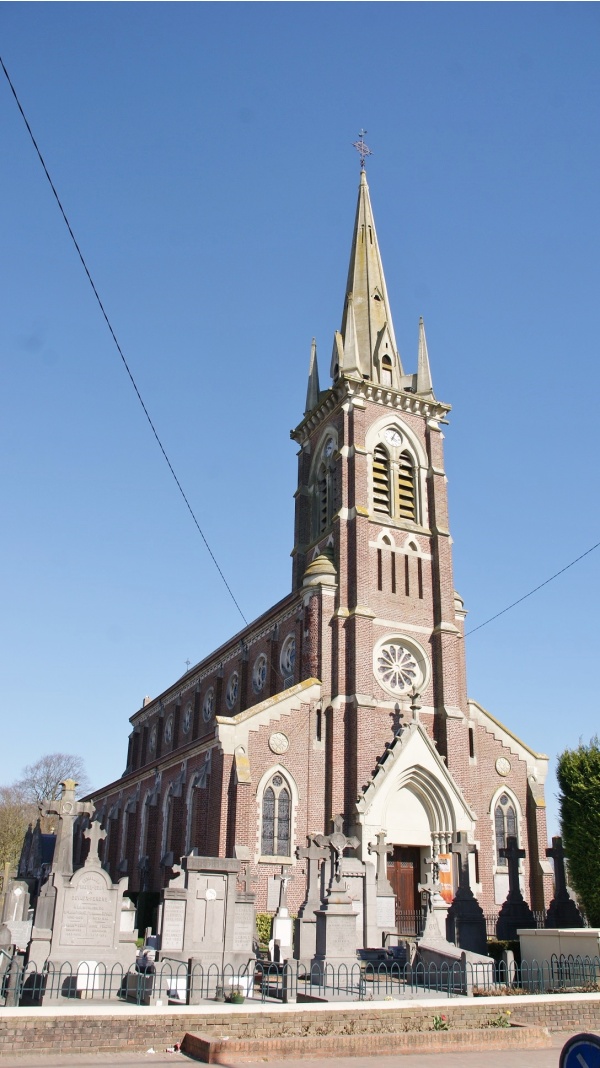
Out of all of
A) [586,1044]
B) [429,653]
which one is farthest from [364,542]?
[586,1044]

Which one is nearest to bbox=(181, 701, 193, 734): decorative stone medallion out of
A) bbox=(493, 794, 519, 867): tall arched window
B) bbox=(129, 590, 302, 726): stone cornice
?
bbox=(129, 590, 302, 726): stone cornice

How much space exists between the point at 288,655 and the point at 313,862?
1236 centimetres

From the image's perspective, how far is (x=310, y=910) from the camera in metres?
19.8

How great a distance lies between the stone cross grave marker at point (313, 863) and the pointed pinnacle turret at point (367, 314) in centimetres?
1967

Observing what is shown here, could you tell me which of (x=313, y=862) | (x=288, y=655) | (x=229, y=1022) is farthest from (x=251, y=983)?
(x=288, y=655)

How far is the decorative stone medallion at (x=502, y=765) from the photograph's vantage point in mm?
31391

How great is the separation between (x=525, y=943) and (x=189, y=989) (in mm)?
9175

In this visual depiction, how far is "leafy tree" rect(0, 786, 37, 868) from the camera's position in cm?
5841

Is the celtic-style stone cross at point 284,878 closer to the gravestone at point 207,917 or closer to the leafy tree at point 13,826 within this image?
the gravestone at point 207,917

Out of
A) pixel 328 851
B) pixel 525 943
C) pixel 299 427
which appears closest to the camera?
pixel 525 943

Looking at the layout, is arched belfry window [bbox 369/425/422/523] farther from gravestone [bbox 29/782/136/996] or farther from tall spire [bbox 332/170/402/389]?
gravestone [bbox 29/782/136/996]

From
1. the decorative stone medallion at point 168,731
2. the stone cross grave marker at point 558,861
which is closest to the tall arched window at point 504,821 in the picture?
the stone cross grave marker at point 558,861

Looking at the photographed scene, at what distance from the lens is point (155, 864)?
33.1 m

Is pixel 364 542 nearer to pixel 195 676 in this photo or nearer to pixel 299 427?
pixel 299 427
